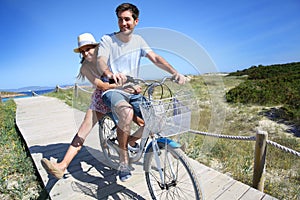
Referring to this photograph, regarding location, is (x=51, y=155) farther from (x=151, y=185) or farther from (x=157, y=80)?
(x=157, y=80)

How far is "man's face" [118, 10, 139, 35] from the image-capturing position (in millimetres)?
Result: 1748

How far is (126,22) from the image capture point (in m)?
1.77

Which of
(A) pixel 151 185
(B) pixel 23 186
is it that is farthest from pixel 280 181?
(B) pixel 23 186

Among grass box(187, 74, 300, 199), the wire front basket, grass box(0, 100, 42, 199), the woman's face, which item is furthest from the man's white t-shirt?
grass box(0, 100, 42, 199)

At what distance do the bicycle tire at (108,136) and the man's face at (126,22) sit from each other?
120 cm

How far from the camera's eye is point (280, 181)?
3.05 m

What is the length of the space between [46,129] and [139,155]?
3942 millimetres

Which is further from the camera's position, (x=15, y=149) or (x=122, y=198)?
(x=15, y=149)

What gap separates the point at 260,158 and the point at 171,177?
1.19m

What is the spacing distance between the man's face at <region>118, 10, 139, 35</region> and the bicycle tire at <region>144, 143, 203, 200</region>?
109 cm

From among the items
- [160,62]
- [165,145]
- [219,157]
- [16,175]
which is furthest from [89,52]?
[219,157]

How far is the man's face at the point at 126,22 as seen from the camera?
175cm

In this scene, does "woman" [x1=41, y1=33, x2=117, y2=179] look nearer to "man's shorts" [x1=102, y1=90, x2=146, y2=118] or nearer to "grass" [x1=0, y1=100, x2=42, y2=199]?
"man's shorts" [x1=102, y1=90, x2=146, y2=118]

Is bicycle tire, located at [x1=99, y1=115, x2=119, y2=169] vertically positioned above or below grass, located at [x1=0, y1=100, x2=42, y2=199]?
above
